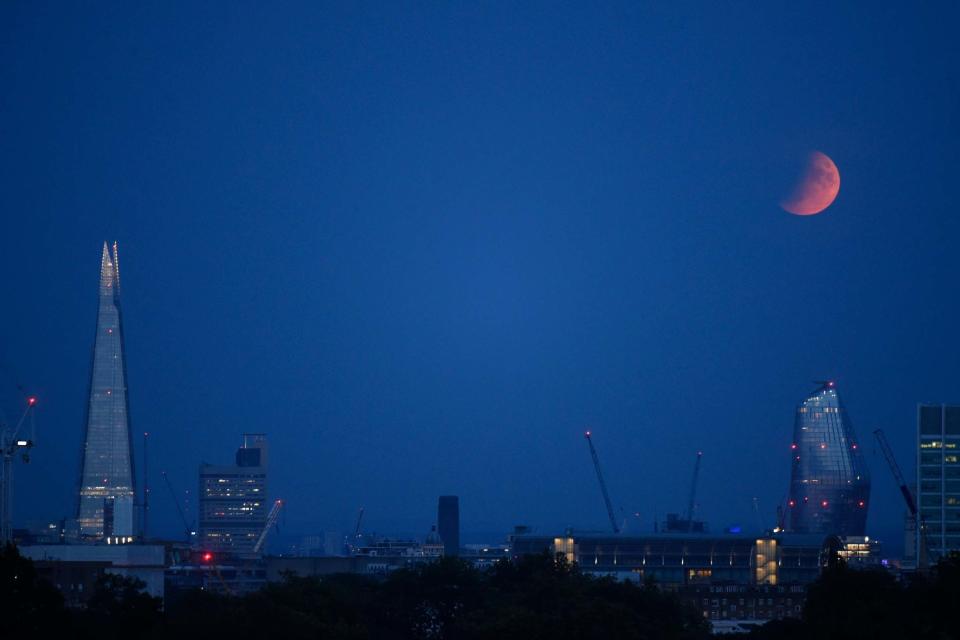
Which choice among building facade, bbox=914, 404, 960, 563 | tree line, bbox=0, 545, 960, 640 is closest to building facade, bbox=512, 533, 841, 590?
building facade, bbox=914, 404, 960, 563

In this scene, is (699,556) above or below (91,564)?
below

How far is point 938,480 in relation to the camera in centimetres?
15375

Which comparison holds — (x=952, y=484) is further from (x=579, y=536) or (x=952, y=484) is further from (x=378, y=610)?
(x=378, y=610)

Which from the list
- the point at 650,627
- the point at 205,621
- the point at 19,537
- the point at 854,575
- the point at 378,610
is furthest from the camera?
the point at 19,537

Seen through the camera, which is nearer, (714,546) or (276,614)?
(276,614)

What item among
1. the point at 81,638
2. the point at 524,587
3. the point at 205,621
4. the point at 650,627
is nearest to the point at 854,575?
the point at 650,627

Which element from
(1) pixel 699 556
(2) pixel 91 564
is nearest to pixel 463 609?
(2) pixel 91 564

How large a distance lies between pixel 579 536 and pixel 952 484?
4714 cm

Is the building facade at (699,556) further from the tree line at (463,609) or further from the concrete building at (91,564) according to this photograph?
the tree line at (463,609)

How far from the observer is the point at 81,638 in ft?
186

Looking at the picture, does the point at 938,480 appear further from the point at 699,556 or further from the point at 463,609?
the point at 463,609

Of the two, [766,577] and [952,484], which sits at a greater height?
[952,484]

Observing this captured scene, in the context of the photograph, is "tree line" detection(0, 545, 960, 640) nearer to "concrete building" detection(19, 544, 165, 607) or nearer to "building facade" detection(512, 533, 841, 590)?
"concrete building" detection(19, 544, 165, 607)

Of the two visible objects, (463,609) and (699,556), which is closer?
(463,609)
